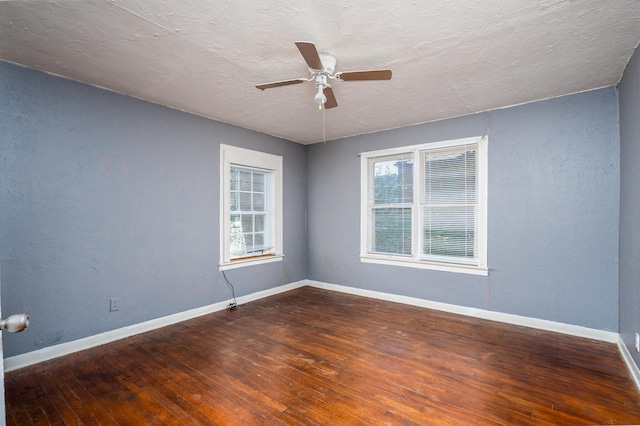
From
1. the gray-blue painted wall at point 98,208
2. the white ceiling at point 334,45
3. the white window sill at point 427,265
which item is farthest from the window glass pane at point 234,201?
the white window sill at point 427,265

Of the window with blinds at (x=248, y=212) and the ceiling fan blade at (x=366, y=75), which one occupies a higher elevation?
the ceiling fan blade at (x=366, y=75)

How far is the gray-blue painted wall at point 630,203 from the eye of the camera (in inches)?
94.0

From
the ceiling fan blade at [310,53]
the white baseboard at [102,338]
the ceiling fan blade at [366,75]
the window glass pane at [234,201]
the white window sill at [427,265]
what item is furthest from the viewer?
the window glass pane at [234,201]

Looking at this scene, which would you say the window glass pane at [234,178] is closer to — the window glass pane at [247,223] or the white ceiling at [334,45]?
the window glass pane at [247,223]

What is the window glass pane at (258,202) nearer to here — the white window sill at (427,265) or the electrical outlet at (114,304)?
the white window sill at (427,265)

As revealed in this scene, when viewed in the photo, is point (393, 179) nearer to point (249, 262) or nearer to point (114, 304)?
point (249, 262)

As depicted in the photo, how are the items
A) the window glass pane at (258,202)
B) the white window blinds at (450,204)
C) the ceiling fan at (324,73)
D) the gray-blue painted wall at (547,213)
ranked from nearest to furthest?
the ceiling fan at (324,73) → the gray-blue painted wall at (547,213) → the white window blinds at (450,204) → the window glass pane at (258,202)

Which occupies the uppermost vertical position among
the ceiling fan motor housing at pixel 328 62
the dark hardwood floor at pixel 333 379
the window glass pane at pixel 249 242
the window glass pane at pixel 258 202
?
the ceiling fan motor housing at pixel 328 62

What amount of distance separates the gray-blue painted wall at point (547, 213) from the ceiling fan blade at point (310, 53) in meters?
2.55

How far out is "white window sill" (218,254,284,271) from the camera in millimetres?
4268

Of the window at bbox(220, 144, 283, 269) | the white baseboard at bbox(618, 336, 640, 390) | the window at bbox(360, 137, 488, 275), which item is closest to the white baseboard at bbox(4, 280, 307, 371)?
the window at bbox(220, 144, 283, 269)

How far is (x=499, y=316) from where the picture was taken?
3.71 metres

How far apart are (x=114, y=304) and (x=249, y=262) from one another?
177cm

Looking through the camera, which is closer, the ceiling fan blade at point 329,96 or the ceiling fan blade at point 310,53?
the ceiling fan blade at point 310,53
